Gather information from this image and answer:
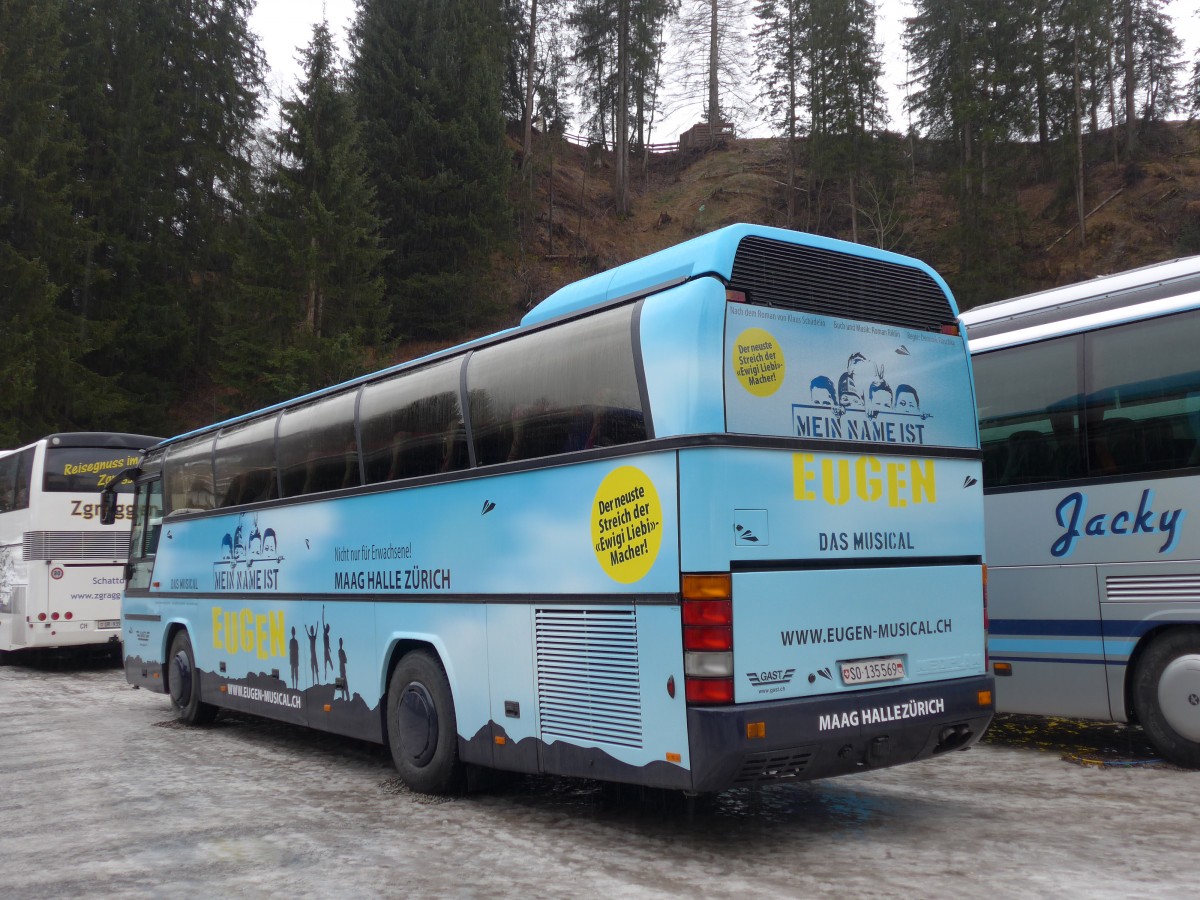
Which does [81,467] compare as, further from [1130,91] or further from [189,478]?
[1130,91]

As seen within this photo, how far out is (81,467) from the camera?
18328 mm

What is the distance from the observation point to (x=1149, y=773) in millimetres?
7902

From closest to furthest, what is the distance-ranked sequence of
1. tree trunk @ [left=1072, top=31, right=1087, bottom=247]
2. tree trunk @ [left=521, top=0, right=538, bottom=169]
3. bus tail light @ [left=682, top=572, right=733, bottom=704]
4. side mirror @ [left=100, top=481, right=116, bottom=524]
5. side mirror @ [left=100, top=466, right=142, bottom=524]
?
bus tail light @ [left=682, top=572, right=733, bottom=704] → side mirror @ [left=100, top=481, right=116, bottom=524] → side mirror @ [left=100, top=466, right=142, bottom=524] → tree trunk @ [left=1072, top=31, right=1087, bottom=247] → tree trunk @ [left=521, top=0, right=538, bottom=169]

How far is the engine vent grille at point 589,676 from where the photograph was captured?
6.00 metres

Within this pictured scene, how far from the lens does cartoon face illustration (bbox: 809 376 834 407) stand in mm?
6223

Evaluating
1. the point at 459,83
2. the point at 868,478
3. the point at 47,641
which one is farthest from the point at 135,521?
the point at 459,83

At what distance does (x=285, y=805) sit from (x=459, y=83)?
36.6 m

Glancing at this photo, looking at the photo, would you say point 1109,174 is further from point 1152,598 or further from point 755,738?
point 755,738

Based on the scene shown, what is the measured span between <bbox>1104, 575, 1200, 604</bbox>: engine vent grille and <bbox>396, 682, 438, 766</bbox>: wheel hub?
17.1 feet

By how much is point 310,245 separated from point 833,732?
3092 centimetres

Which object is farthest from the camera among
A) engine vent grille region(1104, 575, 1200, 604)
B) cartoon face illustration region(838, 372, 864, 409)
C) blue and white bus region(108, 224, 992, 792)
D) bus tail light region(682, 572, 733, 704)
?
engine vent grille region(1104, 575, 1200, 604)

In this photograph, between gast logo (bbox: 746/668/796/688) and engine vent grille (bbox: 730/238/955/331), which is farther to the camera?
engine vent grille (bbox: 730/238/955/331)

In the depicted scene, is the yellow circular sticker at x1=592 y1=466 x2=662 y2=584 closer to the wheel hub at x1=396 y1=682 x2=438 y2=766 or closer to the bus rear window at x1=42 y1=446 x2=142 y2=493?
the wheel hub at x1=396 y1=682 x2=438 y2=766

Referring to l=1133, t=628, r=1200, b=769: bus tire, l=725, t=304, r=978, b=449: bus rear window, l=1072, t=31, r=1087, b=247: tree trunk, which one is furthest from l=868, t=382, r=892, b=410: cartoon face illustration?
l=1072, t=31, r=1087, b=247: tree trunk
